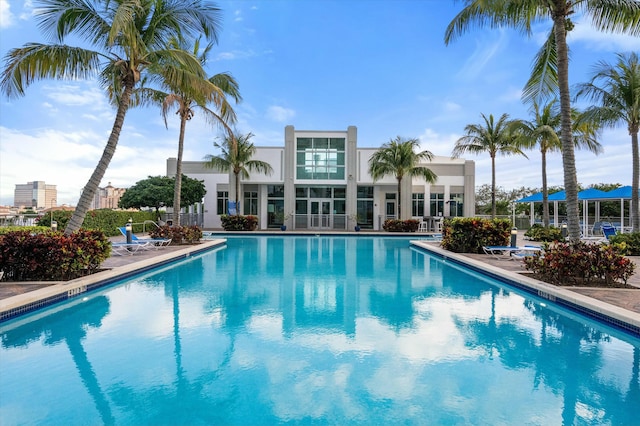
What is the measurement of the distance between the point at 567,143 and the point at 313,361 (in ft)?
22.6

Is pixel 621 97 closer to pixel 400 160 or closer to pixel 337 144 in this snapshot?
pixel 400 160

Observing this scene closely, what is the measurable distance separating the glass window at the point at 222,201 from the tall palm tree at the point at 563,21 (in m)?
21.1

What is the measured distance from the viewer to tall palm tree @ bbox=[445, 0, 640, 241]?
303 inches

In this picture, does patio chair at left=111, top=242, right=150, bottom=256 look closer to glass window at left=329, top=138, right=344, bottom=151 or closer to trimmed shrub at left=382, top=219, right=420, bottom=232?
trimmed shrub at left=382, top=219, right=420, bottom=232

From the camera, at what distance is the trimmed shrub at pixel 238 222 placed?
2408cm

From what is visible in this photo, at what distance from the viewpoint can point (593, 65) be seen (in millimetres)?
13992

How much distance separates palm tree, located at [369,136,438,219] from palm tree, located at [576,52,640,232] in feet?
32.8

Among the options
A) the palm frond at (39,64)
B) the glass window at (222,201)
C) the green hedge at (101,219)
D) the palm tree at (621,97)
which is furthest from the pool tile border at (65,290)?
the glass window at (222,201)

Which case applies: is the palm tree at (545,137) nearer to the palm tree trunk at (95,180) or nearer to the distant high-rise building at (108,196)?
the palm tree trunk at (95,180)

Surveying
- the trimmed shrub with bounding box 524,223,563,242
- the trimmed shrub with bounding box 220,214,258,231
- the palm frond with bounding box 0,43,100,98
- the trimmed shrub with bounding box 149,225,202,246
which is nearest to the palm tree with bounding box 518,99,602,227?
the trimmed shrub with bounding box 524,223,563,242

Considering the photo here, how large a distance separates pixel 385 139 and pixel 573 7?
16.5 meters

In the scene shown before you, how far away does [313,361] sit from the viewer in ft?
13.5

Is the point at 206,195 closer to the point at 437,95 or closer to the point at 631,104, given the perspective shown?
the point at 437,95

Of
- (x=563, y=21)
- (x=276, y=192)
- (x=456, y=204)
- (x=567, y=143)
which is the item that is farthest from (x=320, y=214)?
(x=563, y=21)
